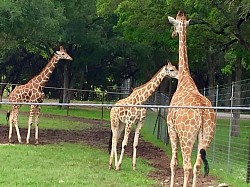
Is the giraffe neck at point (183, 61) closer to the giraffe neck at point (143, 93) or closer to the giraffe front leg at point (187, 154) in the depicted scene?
the giraffe neck at point (143, 93)

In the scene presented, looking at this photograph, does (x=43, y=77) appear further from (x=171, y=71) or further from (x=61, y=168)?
(x=61, y=168)

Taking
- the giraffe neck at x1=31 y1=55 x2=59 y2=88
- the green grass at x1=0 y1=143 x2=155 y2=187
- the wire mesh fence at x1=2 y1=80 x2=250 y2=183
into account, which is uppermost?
the giraffe neck at x1=31 y1=55 x2=59 y2=88

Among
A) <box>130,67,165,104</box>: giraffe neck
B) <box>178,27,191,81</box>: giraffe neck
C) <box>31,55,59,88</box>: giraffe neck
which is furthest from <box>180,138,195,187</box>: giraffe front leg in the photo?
<box>31,55,59,88</box>: giraffe neck

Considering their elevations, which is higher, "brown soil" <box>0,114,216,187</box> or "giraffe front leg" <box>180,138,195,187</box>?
"giraffe front leg" <box>180,138,195,187</box>

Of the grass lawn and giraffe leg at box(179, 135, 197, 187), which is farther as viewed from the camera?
the grass lawn

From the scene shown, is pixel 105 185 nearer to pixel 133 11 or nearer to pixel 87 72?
pixel 133 11

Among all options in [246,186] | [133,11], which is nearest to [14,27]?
[133,11]

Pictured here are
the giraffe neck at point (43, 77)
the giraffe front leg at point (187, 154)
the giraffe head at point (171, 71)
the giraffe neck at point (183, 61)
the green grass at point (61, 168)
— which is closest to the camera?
the giraffe front leg at point (187, 154)

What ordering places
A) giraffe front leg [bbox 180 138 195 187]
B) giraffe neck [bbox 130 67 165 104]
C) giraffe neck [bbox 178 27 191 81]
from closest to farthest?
→ giraffe front leg [bbox 180 138 195 187], giraffe neck [bbox 178 27 191 81], giraffe neck [bbox 130 67 165 104]

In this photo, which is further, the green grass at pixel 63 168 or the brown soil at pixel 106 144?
the brown soil at pixel 106 144

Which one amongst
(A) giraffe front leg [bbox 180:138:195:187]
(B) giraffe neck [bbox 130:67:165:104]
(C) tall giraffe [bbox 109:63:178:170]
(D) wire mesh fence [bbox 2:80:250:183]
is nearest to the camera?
(A) giraffe front leg [bbox 180:138:195:187]

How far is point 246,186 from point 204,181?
0.90 metres

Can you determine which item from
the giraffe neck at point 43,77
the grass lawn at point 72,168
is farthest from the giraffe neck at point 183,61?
the giraffe neck at point 43,77

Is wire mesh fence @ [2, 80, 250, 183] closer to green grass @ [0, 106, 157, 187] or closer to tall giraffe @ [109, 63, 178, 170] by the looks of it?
tall giraffe @ [109, 63, 178, 170]
